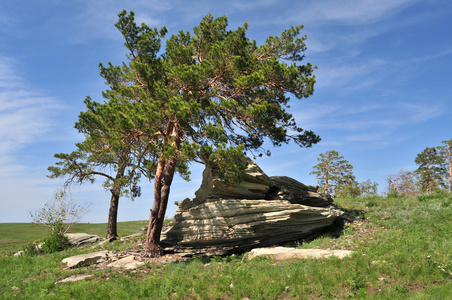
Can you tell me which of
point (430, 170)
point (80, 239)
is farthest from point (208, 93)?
point (430, 170)

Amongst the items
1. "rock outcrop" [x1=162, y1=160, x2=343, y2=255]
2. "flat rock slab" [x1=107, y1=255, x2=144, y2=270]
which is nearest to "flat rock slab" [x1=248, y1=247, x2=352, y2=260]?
"rock outcrop" [x1=162, y1=160, x2=343, y2=255]

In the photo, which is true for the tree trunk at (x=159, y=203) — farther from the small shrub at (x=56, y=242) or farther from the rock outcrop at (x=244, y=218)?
the small shrub at (x=56, y=242)

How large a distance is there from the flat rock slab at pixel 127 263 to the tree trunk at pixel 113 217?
30.6ft

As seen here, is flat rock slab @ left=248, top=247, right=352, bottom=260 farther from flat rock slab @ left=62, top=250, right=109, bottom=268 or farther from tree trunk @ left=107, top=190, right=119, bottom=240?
tree trunk @ left=107, top=190, right=119, bottom=240

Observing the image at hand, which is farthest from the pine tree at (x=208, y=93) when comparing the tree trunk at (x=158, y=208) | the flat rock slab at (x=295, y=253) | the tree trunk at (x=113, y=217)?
the tree trunk at (x=113, y=217)

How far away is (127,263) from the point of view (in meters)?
16.5

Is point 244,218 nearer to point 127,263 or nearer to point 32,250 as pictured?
point 127,263

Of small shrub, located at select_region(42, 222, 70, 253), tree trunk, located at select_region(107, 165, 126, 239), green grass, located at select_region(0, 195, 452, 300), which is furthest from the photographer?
tree trunk, located at select_region(107, 165, 126, 239)

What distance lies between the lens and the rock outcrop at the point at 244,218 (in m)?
16.6

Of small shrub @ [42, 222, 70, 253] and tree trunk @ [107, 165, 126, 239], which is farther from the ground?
tree trunk @ [107, 165, 126, 239]

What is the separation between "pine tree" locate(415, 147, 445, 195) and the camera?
49281 millimetres

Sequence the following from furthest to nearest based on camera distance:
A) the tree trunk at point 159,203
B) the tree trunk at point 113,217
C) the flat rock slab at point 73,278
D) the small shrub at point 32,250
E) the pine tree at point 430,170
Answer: the pine tree at point 430,170
the tree trunk at point 113,217
the small shrub at point 32,250
the tree trunk at point 159,203
the flat rock slab at point 73,278

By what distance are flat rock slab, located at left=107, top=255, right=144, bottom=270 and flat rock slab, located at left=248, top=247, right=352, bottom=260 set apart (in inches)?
242

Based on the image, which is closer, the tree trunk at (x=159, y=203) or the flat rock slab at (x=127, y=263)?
the flat rock slab at (x=127, y=263)
